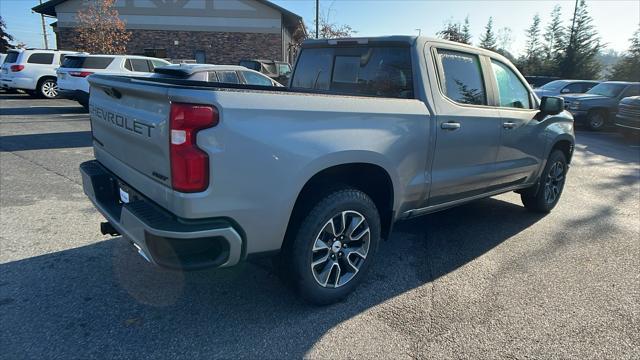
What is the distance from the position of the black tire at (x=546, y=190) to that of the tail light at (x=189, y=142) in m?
4.31

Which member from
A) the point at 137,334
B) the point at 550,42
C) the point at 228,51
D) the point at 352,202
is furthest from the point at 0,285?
the point at 550,42

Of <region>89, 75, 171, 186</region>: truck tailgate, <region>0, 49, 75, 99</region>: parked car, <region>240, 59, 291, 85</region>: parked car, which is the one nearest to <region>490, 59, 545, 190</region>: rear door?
<region>89, 75, 171, 186</region>: truck tailgate

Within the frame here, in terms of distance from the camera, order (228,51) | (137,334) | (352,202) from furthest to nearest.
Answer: (228,51)
(352,202)
(137,334)

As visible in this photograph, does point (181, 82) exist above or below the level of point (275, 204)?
above

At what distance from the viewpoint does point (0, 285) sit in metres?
3.22

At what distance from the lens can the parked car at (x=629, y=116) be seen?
1223cm

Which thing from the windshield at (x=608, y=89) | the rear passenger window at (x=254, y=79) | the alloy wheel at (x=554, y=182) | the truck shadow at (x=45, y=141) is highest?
the rear passenger window at (x=254, y=79)

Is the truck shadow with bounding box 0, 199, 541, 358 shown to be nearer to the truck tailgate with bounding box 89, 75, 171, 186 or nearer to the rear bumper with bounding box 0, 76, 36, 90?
the truck tailgate with bounding box 89, 75, 171, 186

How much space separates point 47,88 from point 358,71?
55.9 feet

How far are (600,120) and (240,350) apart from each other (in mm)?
16104

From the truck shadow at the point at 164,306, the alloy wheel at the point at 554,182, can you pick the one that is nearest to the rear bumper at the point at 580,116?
the alloy wheel at the point at 554,182

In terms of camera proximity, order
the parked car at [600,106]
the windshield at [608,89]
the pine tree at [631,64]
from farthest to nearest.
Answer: the pine tree at [631,64] → the windshield at [608,89] → the parked car at [600,106]

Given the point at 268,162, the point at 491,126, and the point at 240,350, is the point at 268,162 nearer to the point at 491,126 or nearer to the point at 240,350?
the point at 240,350

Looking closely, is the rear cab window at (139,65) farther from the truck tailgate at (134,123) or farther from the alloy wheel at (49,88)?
the truck tailgate at (134,123)
